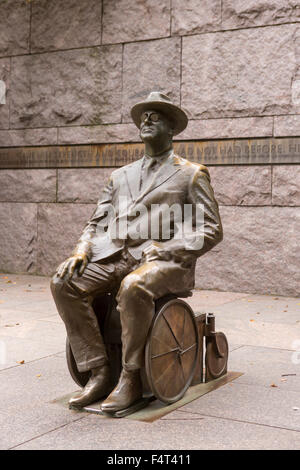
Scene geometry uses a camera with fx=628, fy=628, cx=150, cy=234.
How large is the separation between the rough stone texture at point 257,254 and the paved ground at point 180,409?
5.23 ft

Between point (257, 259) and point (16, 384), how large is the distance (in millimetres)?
5038

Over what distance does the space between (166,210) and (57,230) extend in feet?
20.7

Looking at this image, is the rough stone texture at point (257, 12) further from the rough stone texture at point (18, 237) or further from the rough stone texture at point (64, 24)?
the rough stone texture at point (18, 237)

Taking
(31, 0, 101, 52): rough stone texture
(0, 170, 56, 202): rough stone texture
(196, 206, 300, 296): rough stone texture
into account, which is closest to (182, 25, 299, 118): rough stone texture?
(196, 206, 300, 296): rough stone texture

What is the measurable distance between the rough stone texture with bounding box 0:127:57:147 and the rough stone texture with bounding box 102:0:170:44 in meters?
1.77

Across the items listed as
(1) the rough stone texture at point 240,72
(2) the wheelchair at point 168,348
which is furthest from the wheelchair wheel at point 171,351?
(1) the rough stone texture at point 240,72

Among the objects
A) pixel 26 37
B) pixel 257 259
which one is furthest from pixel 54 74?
pixel 257 259

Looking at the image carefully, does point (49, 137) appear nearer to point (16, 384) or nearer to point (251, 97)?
point (251, 97)

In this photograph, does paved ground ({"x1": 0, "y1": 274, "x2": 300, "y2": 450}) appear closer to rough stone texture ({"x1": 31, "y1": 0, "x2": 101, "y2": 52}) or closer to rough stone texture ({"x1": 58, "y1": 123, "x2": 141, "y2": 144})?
rough stone texture ({"x1": 58, "y1": 123, "x2": 141, "y2": 144})

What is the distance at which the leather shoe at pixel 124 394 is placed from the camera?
380cm

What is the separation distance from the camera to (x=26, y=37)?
35.6 ft

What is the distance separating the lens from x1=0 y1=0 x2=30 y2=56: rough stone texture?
10.9m

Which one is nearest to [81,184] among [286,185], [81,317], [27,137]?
[27,137]

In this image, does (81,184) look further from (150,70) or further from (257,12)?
(257,12)
